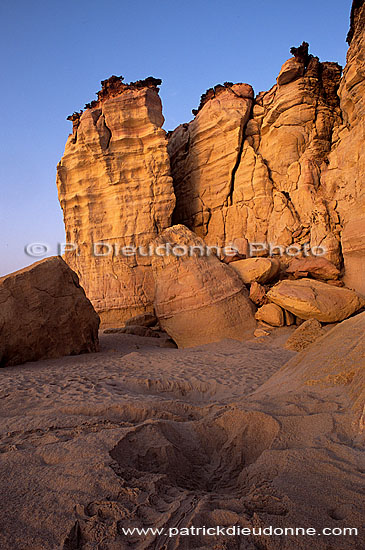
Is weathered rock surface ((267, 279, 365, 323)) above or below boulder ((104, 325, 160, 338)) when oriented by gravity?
above

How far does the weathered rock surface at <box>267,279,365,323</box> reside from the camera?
708 cm

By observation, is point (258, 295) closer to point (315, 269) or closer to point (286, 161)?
point (315, 269)

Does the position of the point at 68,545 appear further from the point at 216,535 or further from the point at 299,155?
the point at 299,155

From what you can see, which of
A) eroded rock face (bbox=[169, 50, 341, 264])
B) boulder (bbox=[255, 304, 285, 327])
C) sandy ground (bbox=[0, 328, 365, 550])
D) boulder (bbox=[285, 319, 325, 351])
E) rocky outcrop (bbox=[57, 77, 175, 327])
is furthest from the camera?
rocky outcrop (bbox=[57, 77, 175, 327])

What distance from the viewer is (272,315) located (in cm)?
805

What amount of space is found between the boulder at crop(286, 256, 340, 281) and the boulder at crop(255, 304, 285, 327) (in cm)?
149

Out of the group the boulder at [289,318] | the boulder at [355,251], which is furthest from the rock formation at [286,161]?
the boulder at [289,318]

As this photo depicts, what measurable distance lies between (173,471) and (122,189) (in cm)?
1105

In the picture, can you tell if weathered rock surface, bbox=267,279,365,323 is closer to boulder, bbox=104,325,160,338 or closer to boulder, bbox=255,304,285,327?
boulder, bbox=255,304,285,327

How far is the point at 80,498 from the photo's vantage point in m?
1.29

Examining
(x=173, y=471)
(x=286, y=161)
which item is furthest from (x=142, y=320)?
(x=173, y=471)

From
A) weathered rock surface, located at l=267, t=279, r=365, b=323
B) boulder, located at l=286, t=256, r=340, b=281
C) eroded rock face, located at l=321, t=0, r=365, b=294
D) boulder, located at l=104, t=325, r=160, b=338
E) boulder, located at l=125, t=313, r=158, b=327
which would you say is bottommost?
boulder, located at l=104, t=325, r=160, b=338

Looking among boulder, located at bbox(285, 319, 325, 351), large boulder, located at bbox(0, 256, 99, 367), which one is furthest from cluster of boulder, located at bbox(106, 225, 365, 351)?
large boulder, located at bbox(0, 256, 99, 367)

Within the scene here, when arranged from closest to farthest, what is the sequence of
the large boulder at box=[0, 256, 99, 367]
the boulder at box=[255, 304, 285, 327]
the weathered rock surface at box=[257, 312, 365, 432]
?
the weathered rock surface at box=[257, 312, 365, 432]
the large boulder at box=[0, 256, 99, 367]
the boulder at box=[255, 304, 285, 327]
